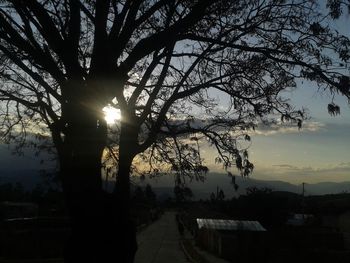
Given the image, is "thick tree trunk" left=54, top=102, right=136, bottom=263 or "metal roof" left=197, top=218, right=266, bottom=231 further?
"metal roof" left=197, top=218, right=266, bottom=231

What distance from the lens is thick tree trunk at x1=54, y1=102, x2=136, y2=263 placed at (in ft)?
27.3

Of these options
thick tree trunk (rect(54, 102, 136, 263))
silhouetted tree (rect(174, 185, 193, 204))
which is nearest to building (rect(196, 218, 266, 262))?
silhouetted tree (rect(174, 185, 193, 204))

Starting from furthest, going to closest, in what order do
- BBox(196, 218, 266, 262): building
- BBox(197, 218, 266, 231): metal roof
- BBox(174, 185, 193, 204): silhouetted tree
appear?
BBox(197, 218, 266, 231): metal roof
BBox(196, 218, 266, 262): building
BBox(174, 185, 193, 204): silhouetted tree

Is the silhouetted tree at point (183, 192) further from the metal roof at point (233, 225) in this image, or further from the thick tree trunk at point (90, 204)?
the metal roof at point (233, 225)

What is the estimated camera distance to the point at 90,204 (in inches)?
332

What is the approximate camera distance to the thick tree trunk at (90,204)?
831 cm

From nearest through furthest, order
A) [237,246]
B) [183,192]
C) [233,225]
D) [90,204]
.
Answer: [90,204] < [183,192] < [237,246] < [233,225]

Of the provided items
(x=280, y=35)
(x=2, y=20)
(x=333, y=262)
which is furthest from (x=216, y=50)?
(x=333, y=262)

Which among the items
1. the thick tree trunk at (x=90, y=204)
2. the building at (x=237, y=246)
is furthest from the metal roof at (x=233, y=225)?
the thick tree trunk at (x=90, y=204)

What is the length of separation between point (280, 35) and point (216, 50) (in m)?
1.31

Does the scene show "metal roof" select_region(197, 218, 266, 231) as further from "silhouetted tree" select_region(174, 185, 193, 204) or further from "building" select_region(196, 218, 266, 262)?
"silhouetted tree" select_region(174, 185, 193, 204)

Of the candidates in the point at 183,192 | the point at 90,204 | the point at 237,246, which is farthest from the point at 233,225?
the point at 90,204

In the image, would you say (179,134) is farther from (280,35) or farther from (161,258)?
(161,258)

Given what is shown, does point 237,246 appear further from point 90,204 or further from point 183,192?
point 90,204
